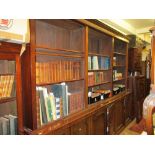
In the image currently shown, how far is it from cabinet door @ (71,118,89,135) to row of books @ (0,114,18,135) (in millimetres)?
725

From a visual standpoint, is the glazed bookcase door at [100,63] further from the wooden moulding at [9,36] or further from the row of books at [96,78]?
the wooden moulding at [9,36]

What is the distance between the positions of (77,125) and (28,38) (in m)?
1.23

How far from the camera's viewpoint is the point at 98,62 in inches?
110

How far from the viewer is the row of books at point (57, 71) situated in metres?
1.65

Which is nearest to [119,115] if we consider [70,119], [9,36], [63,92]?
[70,119]

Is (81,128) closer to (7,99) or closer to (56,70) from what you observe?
(56,70)

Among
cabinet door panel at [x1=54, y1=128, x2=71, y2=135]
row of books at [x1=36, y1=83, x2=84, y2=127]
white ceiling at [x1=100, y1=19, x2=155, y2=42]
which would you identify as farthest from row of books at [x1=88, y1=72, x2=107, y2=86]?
white ceiling at [x1=100, y1=19, x2=155, y2=42]

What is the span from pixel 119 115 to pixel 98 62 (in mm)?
1276

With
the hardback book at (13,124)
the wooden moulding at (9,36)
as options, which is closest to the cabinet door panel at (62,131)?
the hardback book at (13,124)

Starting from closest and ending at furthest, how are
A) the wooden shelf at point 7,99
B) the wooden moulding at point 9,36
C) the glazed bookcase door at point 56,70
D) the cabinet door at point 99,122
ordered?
the wooden moulding at point 9,36 → the wooden shelf at point 7,99 → the glazed bookcase door at point 56,70 → the cabinet door at point 99,122

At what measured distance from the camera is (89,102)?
2408mm

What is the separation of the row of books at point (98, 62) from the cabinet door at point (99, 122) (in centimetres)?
75
